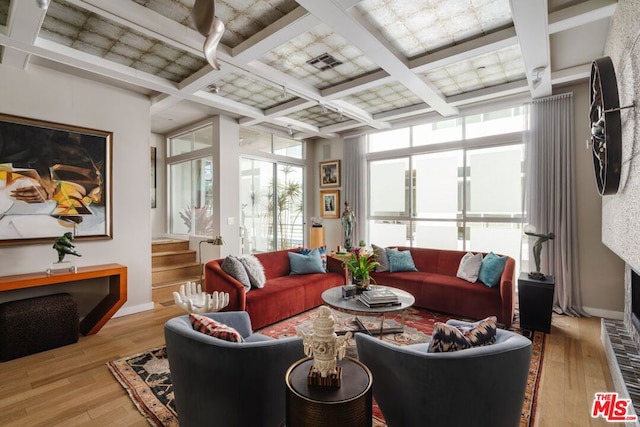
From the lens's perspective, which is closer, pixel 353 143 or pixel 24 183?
pixel 24 183

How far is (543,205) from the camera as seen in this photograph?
14.0ft

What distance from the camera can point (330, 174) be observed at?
7012 millimetres

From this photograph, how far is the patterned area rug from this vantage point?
6.88 feet

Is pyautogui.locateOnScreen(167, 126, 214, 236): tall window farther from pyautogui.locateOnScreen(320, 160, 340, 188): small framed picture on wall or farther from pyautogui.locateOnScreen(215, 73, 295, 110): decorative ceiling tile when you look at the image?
pyautogui.locateOnScreen(320, 160, 340, 188): small framed picture on wall

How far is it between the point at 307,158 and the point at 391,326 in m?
4.65

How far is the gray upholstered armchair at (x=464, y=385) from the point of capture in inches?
54.2

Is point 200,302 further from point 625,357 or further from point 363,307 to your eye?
point 625,357

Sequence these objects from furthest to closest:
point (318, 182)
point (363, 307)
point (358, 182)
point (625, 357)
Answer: point (318, 182)
point (358, 182)
point (363, 307)
point (625, 357)

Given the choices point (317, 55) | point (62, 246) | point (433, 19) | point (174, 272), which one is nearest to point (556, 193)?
point (433, 19)

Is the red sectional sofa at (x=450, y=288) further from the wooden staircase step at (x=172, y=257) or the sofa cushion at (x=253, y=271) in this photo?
the wooden staircase step at (x=172, y=257)

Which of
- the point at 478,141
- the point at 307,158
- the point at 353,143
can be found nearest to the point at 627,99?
the point at 478,141

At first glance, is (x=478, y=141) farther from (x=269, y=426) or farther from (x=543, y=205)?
(x=269, y=426)

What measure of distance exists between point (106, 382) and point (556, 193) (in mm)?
5457

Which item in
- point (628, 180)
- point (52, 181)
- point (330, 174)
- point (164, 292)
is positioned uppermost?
point (330, 174)
